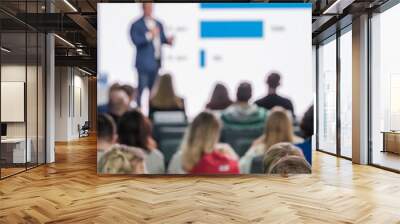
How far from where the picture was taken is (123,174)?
6379mm

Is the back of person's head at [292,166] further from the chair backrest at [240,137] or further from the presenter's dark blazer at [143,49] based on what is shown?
the presenter's dark blazer at [143,49]

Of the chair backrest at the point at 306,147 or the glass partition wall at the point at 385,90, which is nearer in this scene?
the chair backrest at the point at 306,147

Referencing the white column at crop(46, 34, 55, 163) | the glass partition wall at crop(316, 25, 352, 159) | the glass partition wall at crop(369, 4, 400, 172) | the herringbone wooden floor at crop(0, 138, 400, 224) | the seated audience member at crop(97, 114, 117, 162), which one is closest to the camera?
the herringbone wooden floor at crop(0, 138, 400, 224)

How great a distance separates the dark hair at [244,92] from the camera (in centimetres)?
592

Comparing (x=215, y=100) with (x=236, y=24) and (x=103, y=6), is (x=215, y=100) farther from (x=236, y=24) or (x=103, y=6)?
(x=103, y=6)

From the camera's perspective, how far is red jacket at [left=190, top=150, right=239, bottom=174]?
5.97 meters

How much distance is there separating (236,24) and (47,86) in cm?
438

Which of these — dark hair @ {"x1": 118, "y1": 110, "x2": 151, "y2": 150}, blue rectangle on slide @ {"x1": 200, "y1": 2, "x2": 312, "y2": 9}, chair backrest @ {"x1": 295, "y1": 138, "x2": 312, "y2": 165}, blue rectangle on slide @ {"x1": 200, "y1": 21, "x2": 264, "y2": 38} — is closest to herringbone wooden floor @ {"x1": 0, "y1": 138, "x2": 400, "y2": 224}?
chair backrest @ {"x1": 295, "y1": 138, "x2": 312, "y2": 165}

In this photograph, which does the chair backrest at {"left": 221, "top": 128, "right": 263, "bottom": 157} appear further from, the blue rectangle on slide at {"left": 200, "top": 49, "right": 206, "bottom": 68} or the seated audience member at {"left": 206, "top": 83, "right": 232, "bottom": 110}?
the blue rectangle on slide at {"left": 200, "top": 49, "right": 206, "bottom": 68}

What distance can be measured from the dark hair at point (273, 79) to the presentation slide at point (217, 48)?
65 millimetres

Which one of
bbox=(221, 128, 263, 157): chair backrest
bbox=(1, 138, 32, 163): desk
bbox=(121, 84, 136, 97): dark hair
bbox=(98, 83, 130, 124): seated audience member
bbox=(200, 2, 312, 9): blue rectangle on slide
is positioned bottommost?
bbox=(1, 138, 32, 163): desk

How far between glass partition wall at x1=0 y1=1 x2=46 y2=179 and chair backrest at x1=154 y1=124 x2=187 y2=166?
8.28 ft

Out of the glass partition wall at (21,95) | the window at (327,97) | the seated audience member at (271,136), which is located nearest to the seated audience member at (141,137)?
the seated audience member at (271,136)

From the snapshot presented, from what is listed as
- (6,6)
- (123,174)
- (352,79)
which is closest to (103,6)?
(6,6)
